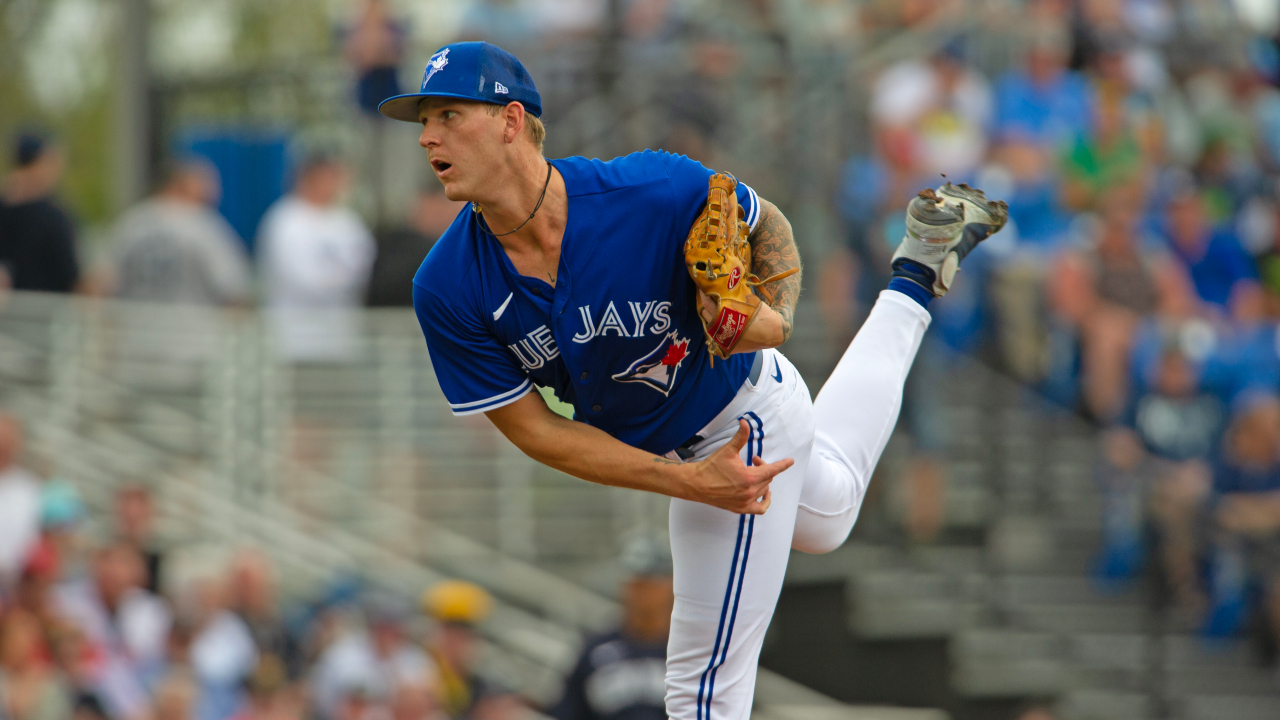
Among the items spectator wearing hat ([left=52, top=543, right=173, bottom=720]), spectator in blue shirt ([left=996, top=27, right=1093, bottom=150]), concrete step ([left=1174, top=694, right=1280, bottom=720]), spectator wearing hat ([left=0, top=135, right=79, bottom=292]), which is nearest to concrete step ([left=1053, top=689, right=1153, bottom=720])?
concrete step ([left=1174, top=694, right=1280, bottom=720])

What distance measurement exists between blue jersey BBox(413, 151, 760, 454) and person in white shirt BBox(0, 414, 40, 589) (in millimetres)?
5401

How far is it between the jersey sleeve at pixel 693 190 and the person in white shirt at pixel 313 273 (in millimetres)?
6467

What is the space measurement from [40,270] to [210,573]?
275 centimetres

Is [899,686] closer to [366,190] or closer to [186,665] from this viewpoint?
[186,665]

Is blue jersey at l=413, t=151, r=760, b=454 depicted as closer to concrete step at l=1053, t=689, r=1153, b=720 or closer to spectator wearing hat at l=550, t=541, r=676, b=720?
spectator wearing hat at l=550, t=541, r=676, b=720

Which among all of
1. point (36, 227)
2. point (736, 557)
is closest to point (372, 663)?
point (36, 227)

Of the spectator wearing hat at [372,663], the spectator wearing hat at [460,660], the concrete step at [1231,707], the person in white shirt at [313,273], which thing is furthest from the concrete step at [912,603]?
the person in white shirt at [313,273]

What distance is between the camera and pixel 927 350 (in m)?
9.91

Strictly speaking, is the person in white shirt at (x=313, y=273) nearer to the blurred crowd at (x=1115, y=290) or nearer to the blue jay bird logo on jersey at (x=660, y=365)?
the blurred crowd at (x=1115, y=290)

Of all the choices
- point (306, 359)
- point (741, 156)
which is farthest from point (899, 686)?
point (306, 359)

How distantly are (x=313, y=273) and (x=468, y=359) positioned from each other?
21.0 ft

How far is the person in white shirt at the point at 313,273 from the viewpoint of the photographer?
1077 centimetres

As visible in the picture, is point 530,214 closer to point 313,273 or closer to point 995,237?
point 995,237

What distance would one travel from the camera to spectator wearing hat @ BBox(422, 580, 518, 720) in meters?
9.16
